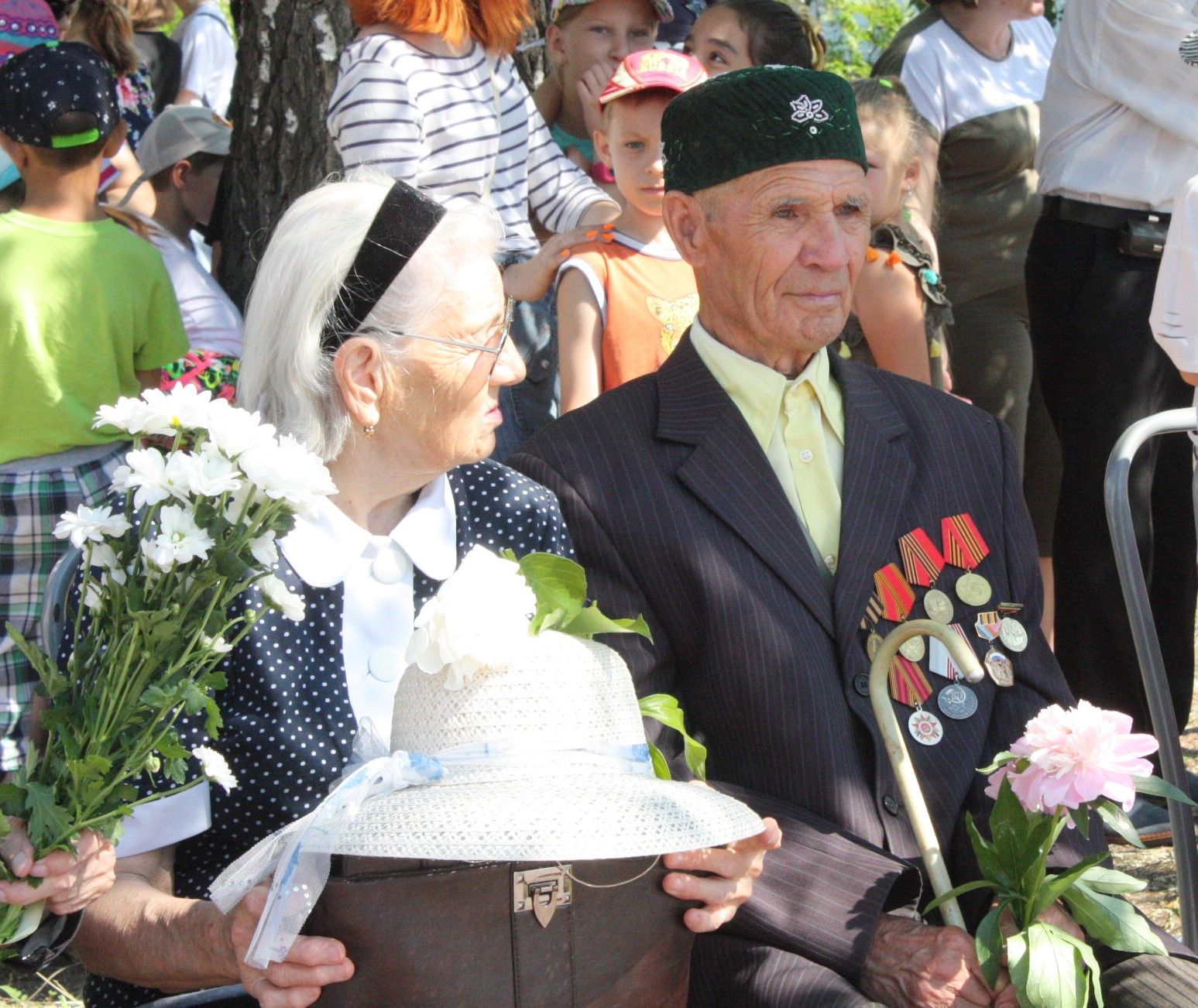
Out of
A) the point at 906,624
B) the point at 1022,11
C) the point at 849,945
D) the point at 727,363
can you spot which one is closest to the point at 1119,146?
the point at 1022,11

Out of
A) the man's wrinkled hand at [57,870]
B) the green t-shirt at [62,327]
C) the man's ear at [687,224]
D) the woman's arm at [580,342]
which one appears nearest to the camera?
the man's wrinkled hand at [57,870]

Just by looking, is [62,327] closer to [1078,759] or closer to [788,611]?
[788,611]

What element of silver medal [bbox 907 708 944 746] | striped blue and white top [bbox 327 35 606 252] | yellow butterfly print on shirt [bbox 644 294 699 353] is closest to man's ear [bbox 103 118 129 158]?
striped blue and white top [bbox 327 35 606 252]

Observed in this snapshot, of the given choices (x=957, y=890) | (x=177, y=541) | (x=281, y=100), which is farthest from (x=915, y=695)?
(x=281, y=100)

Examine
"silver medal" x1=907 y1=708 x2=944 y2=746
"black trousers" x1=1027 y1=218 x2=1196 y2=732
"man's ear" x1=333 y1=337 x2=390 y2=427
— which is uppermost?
"man's ear" x1=333 y1=337 x2=390 y2=427

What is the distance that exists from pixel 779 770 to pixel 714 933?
0.29 meters

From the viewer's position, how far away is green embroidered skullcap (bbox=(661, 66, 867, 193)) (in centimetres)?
282

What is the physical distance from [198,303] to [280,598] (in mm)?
2980

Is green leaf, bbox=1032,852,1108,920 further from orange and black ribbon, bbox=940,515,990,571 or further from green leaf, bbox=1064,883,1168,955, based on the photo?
orange and black ribbon, bbox=940,515,990,571

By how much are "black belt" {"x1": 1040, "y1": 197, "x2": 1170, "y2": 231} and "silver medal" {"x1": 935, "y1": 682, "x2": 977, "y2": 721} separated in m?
2.11

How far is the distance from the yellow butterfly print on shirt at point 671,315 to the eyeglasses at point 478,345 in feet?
4.42

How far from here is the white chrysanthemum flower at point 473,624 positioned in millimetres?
1820

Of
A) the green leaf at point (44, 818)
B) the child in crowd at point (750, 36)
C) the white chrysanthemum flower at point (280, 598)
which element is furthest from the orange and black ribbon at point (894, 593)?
the child in crowd at point (750, 36)

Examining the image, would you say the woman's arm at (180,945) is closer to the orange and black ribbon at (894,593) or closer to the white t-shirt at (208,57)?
the orange and black ribbon at (894,593)
